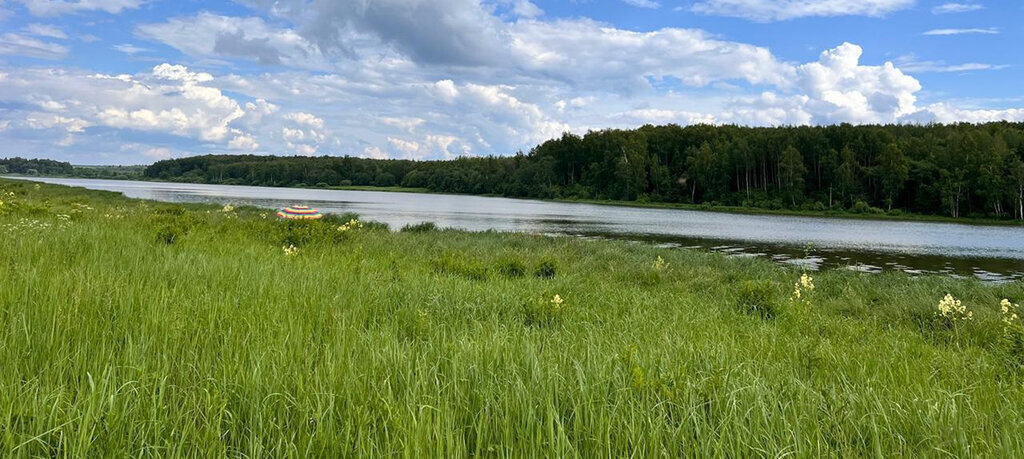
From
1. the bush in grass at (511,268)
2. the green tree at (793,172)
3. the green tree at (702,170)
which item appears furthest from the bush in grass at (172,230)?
the green tree at (702,170)

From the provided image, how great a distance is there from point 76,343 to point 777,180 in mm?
110201

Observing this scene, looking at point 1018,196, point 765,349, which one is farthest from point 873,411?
point 1018,196

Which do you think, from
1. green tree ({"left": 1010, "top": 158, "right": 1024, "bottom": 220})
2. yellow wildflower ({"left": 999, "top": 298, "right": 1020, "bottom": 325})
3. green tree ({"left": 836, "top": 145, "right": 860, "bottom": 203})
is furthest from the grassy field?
green tree ({"left": 836, "top": 145, "right": 860, "bottom": 203})

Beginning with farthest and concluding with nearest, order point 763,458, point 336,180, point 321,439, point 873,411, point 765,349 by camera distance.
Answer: point 336,180, point 765,349, point 873,411, point 763,458, point 321,439

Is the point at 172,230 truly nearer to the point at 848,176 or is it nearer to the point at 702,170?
the point at 848,176

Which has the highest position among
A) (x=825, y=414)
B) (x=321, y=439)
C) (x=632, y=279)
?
(x=321, y=439)

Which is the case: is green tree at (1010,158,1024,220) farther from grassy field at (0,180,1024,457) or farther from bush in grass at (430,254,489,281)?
bush in grass at (430,254,489,281)

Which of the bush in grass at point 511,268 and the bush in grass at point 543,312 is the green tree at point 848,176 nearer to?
the bush in grass at point 511,268

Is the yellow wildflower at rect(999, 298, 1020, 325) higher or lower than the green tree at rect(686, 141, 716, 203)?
lower

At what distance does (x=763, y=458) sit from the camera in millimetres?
2496

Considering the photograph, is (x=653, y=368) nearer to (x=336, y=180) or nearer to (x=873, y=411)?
(x=873, y=411)

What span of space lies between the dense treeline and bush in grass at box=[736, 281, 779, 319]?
84.4 meters

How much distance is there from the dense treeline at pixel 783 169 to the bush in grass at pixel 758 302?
8438cm

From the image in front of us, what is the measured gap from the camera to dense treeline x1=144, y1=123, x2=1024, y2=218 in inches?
2970
